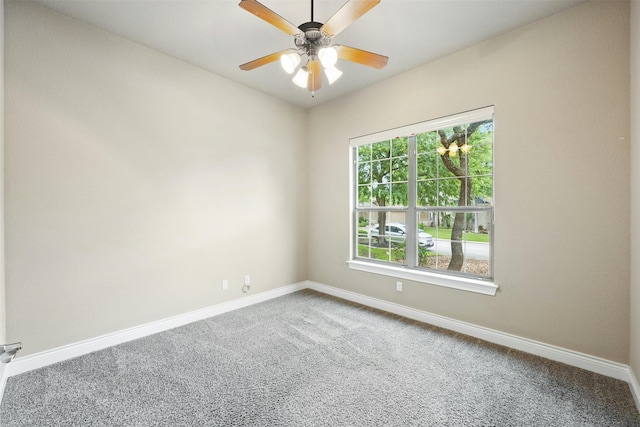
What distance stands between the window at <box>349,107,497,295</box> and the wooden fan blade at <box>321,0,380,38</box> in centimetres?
167

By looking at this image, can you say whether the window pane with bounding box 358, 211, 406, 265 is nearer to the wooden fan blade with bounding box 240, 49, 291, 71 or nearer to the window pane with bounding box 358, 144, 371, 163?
the window pane with bounding box 358, 144, 371, 163

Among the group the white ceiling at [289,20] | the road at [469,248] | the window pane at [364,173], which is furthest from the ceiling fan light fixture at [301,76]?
the road at [469,248]

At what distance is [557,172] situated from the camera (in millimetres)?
2336

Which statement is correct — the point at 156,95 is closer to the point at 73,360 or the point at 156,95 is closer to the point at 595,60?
the point at 73,360

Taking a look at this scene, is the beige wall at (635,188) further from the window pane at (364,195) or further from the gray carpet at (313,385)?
the window pane at (364,195)

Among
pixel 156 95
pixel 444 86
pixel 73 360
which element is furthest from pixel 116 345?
pixel 444 86

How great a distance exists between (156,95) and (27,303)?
6.93 feet

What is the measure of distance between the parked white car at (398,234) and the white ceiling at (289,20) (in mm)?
1864

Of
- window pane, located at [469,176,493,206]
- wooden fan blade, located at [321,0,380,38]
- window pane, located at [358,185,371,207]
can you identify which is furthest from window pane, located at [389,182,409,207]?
wooden fan blade, located at [321,0,380,38]

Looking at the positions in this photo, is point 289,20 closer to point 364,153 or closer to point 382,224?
point 364,153

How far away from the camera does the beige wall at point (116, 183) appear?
2.19 meters

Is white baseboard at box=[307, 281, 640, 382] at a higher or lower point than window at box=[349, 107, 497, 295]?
lower

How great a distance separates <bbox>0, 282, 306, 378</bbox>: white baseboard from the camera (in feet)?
7.09

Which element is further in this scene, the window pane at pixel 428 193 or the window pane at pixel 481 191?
the window pane at pixel 428 193
